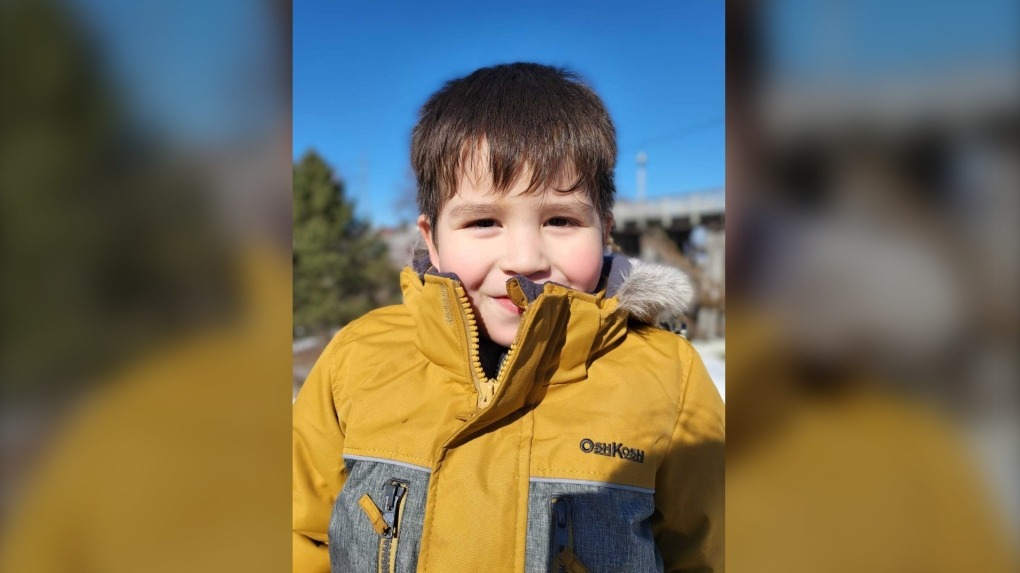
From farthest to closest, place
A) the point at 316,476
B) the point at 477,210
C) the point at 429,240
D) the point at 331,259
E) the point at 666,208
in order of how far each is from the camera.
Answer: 1. the point at 666,208
2. the point at 331,259
3. the point at 429,240
4. the point at 316,476
5. the point at 477,210

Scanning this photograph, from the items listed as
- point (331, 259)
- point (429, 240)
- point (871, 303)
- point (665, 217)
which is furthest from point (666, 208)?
point (871, 303)

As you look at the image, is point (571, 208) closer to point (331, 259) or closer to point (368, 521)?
point (368, 521)

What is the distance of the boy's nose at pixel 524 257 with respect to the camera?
89cm

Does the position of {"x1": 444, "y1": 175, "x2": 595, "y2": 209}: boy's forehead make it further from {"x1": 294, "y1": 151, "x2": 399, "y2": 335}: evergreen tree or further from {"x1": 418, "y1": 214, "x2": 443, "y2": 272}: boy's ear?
{"x1": 294, "y1": 151, "x2": 399, "y2": 335}: evergreen tree

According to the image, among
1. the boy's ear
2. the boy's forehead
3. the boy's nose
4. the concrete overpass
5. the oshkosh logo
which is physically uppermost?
the concrete overpass

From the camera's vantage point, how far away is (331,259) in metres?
11.0

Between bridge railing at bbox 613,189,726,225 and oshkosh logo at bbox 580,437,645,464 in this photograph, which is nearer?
oshkosh logo at bbox 580,437,645,464

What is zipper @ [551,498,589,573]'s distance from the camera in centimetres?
82

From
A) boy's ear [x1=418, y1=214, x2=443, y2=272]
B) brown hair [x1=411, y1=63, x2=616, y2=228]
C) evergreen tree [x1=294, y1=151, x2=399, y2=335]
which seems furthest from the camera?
evergreen tree [x1=294, y1=151, x2=399, y2=335]

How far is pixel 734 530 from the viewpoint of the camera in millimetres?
280

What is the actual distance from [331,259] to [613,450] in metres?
10.8

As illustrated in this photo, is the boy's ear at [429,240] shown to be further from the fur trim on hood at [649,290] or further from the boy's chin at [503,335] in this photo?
the fur trim on hood at [649,290]

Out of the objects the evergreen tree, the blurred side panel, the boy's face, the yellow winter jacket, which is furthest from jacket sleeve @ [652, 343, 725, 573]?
the evergreen tree

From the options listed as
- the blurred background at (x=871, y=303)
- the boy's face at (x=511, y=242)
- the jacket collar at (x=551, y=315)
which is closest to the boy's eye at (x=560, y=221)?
the boy's face at (x=511, y=242)
